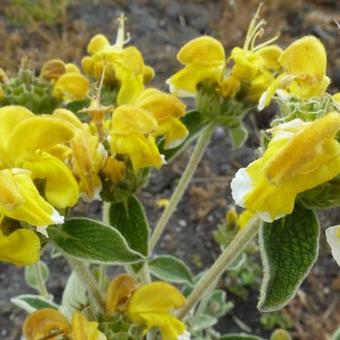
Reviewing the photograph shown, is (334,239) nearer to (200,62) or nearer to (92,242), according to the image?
(92,242)

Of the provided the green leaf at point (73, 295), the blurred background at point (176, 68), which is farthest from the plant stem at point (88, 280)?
the blurred background at point (176, 68)

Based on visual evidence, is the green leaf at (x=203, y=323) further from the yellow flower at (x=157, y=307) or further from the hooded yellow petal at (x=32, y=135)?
the hooded yellow petal at (x=32, y=135)

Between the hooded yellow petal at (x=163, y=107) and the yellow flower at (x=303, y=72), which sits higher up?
the yellow flower at (x=303, y=72)

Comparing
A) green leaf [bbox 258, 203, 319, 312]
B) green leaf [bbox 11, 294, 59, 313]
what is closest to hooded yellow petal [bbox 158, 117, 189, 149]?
green leaf [bbox 258, 203, 319, 312]

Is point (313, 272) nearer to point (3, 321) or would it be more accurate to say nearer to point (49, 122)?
point (3, 321)

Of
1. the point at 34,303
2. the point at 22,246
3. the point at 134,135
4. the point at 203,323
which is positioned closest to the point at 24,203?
the point at 22,246

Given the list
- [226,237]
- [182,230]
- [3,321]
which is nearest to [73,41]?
[182,230]
